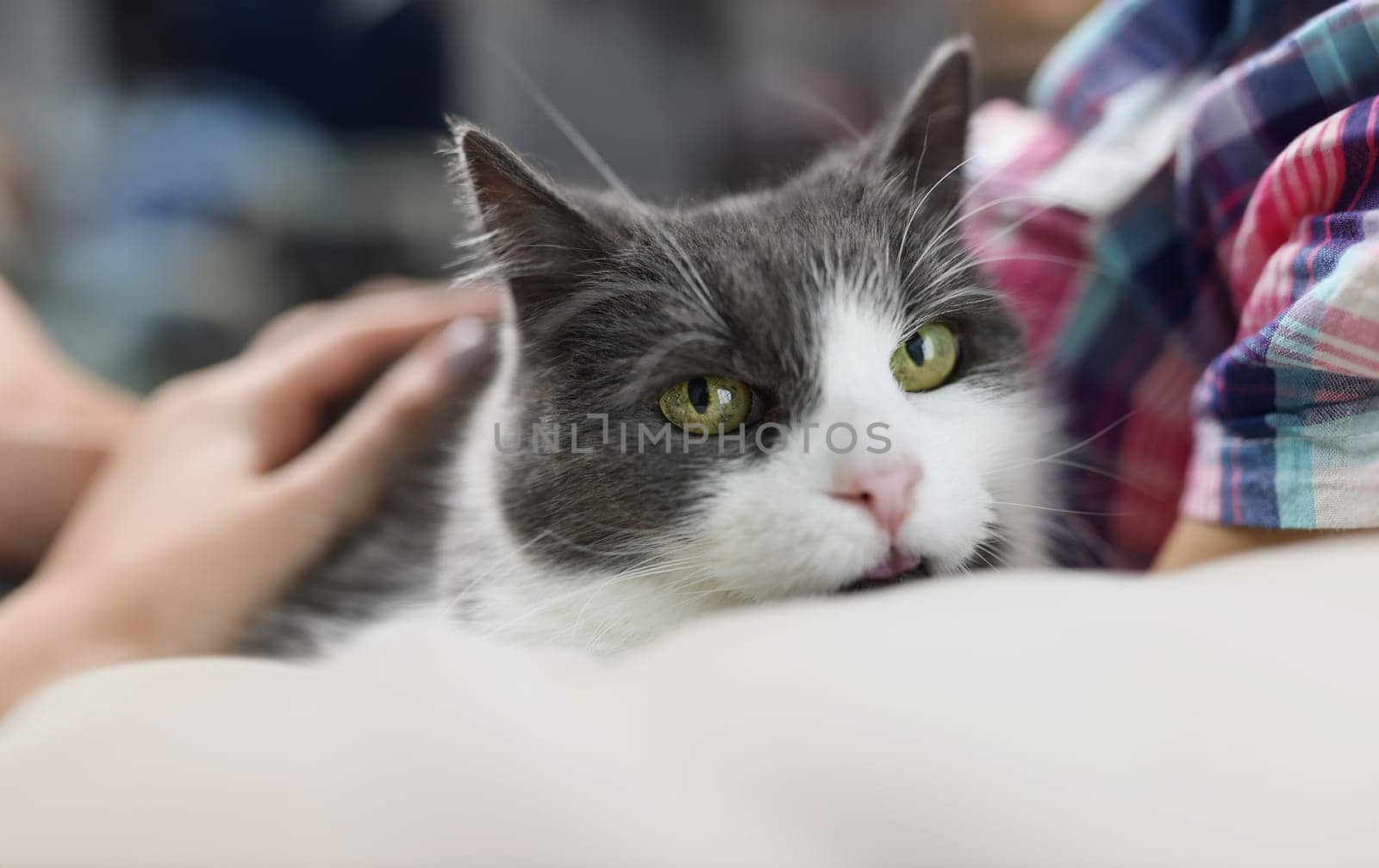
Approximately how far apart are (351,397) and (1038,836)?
1311mm

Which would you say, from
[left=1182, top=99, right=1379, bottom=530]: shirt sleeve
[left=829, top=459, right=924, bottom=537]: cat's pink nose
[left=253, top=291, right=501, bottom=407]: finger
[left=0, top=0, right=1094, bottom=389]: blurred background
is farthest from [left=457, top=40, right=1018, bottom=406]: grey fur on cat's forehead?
[left=0, top=0, right=1094, bottom=389]: blurred background

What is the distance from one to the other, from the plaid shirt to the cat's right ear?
0.44 meters

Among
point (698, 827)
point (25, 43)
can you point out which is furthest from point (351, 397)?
point (25, 43)

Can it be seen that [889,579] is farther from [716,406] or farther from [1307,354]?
[1307,354]

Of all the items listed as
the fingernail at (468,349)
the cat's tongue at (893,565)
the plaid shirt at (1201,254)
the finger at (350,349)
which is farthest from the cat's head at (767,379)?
the finger at (350,349)

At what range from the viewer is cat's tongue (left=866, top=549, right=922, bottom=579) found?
0.64m

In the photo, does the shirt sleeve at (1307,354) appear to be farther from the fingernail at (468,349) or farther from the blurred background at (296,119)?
the blurred background at (296,119)

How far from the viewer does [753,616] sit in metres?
0.51

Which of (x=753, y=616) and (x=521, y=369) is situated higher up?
(x=521, y=369)

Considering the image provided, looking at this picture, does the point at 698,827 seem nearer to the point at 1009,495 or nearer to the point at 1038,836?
the point at 1038,836

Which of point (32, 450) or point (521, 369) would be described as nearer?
point (521, 369)

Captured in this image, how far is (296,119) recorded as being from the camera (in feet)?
8.03

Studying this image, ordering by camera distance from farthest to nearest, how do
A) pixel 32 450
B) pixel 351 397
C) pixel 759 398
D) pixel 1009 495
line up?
1. pixel 351 397
2. pixel 32 450
3. pixel 1009 495
4. pixel 759 398

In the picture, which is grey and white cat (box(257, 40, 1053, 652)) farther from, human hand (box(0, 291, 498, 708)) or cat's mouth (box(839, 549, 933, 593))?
human hand (box(0, 291, 498, 708))
